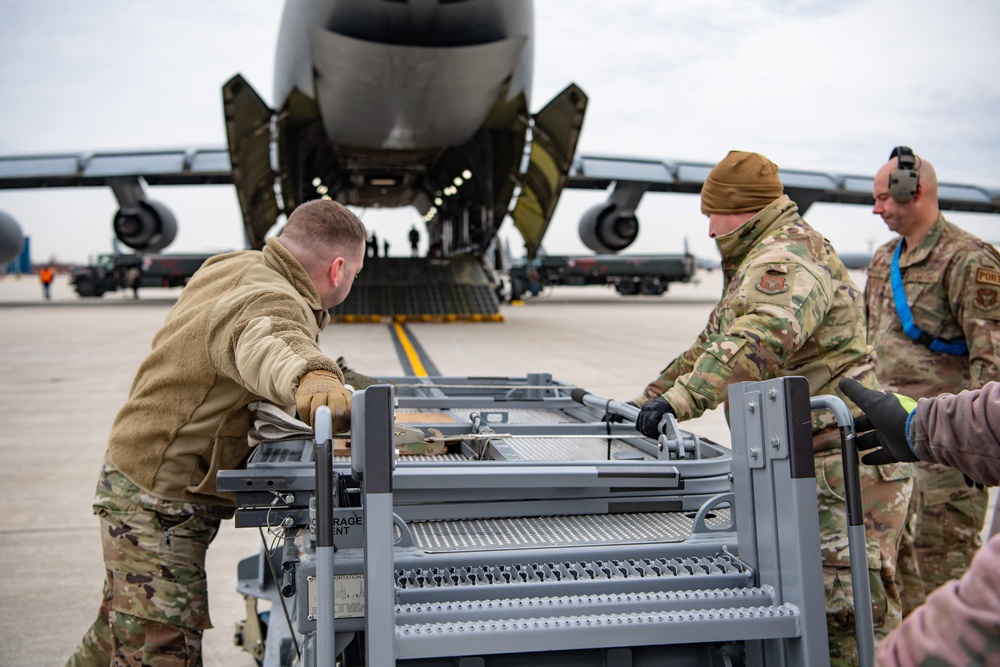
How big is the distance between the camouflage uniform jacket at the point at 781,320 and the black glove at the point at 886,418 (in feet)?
1.65

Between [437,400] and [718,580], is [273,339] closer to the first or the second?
[718,580]

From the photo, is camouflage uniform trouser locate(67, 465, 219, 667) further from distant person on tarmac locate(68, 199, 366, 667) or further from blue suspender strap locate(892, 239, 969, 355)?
blue suspender strap locate(892, 239, 969, 355)

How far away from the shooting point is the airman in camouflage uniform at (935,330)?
3.59 metres

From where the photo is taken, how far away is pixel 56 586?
3955 millimetres

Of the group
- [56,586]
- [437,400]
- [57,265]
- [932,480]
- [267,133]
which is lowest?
[56,586]

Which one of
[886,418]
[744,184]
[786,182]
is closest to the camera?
[886,418]

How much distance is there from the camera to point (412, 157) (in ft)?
57.5

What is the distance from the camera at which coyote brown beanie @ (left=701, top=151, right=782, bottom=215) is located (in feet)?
9.18

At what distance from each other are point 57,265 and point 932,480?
520 feet

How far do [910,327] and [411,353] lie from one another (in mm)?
8935

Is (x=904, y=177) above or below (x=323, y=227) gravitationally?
above

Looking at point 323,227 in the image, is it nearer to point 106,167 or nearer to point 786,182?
point 106,167

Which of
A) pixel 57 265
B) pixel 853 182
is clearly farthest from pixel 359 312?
pixel 57 265

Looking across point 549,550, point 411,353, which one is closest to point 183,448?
point 549,550
